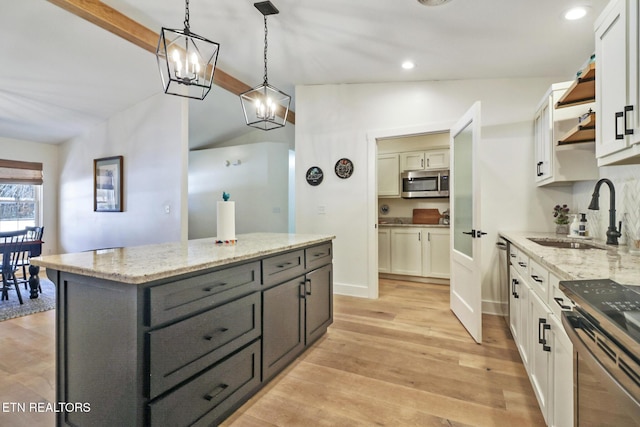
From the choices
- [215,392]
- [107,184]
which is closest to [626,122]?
[215,392]

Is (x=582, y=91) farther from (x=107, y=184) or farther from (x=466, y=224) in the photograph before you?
(x=107, y=184)

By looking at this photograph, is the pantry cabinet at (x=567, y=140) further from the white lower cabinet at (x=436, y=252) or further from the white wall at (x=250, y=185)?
the white wall at (x=250, y=185)

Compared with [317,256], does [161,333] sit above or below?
below

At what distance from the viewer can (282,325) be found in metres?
2.09

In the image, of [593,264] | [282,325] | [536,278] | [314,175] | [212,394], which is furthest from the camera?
[314,175]

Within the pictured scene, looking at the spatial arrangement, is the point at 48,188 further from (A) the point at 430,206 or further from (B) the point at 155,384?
(A) the point at 430,206

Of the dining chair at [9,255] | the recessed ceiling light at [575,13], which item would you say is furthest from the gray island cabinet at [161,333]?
the dining chair at [9,255]

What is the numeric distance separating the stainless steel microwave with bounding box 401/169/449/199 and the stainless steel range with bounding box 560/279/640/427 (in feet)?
13.3

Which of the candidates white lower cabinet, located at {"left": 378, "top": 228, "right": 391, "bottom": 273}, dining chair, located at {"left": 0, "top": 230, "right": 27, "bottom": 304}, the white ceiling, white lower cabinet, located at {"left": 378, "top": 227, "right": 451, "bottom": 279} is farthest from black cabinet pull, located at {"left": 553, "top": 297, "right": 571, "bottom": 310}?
dining chair, located at {"left": 0, "top": 230, "right": 27, "bottom": 304}

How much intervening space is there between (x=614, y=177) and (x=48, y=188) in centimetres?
826

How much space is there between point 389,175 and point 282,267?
3.67m

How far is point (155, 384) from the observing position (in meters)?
1.25

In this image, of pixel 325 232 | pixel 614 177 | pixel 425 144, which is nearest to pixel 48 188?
pixel 325 232

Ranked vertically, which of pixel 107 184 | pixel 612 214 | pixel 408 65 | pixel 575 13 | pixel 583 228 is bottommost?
pixel 583 228
